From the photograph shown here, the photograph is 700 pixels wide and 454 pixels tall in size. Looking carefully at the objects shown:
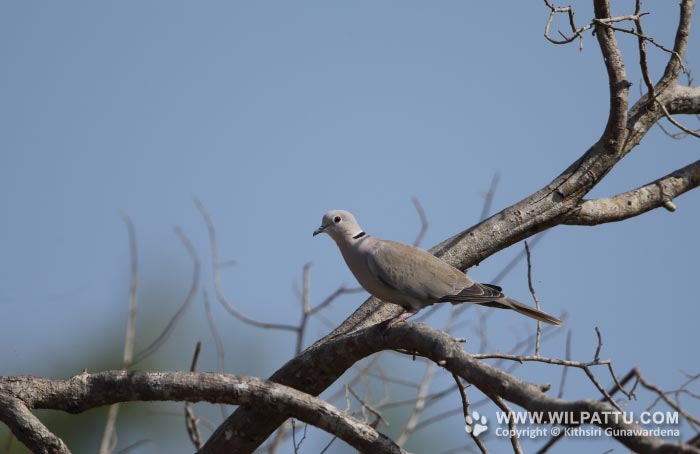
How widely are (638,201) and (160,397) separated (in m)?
3.10

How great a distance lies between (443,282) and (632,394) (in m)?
1.59

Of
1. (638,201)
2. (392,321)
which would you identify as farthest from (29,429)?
(638,201)

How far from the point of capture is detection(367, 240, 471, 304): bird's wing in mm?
5023

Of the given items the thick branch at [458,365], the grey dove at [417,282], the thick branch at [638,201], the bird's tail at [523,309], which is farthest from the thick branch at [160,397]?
the thick branch at [638,201]

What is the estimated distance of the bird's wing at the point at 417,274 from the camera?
16.5 feet

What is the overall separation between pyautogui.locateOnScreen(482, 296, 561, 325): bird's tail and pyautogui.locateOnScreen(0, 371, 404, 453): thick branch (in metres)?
1.54

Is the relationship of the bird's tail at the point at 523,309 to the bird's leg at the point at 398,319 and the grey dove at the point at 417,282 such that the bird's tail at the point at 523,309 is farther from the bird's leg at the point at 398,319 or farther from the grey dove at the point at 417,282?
the bird's leg at the point at 398,319

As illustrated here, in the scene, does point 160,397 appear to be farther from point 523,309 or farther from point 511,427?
point 523,309

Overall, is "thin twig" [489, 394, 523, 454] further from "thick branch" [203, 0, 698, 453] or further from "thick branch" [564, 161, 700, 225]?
"thick branch" [564, 161, 700, 225]

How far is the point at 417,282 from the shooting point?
506cm

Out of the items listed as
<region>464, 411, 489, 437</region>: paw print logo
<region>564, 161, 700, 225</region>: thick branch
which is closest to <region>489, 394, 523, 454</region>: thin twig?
<region>464, 411, 489, 437</region>: paw print logo

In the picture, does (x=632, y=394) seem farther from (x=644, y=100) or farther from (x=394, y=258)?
(x=644, y=100)

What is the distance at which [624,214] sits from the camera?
5418 millimetres

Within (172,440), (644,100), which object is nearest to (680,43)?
(644,100)
